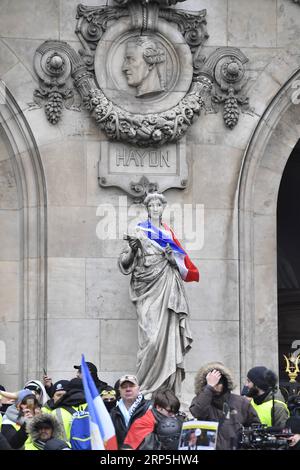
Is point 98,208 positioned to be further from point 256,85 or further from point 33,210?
point 256,85

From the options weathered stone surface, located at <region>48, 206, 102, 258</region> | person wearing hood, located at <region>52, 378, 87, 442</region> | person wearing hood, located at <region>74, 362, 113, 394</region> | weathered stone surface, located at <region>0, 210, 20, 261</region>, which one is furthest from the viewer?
weathered stone surface, located at <region>0, 210, 20, 261</region>

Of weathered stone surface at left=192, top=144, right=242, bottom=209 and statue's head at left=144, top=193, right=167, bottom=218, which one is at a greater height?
weathered stone surface at left=192, top=144, right=242, bottom=209

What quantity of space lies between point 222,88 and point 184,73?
1.85ft

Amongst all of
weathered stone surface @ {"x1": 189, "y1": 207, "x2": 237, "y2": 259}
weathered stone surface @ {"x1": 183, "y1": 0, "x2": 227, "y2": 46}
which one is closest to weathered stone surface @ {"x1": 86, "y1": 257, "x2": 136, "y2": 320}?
weathered stone surface @ {"x1": 189, "y1": 207, "x2": 237, "y2": 259}

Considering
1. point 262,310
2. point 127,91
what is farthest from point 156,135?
point 262,310

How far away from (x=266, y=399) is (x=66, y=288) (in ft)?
18.0

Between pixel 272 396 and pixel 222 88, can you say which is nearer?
pixel 272 396

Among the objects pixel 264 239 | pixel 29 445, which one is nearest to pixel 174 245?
pixel 264 239

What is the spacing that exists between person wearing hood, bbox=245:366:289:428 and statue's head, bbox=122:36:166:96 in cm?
624

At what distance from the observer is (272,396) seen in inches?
769

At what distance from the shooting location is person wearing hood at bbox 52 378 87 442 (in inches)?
780

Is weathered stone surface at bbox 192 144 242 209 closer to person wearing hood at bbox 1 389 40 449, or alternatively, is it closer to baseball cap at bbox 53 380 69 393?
baseball cap at bbox 53 380 69 393

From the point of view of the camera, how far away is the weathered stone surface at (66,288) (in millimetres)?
24688

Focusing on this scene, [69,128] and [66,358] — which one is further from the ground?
[69,128]
